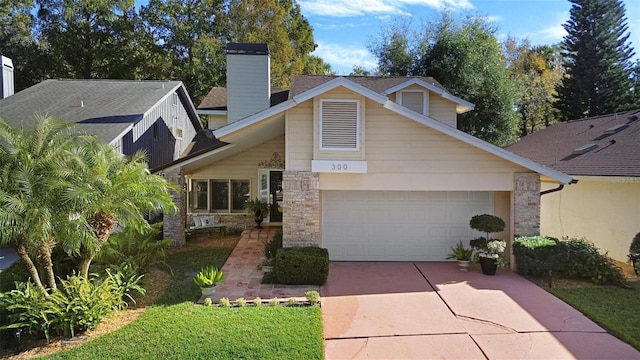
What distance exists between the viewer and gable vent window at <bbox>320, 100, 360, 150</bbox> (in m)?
9.50

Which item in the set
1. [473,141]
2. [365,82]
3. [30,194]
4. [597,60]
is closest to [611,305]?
[473,141]

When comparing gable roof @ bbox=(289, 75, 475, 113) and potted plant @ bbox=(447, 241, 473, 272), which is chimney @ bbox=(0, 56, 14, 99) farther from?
potted plant @ bbox=(447, 241, 473, 272)

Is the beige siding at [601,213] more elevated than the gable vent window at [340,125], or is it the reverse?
the gable vent window at [340,125]

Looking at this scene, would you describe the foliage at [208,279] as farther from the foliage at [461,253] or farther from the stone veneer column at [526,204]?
the stone veneer column at [526,204]

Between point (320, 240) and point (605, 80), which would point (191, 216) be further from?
point (605, 80)

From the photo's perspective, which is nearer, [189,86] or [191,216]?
[191,216]

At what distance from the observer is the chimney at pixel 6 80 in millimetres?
17234

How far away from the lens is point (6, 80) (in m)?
17.4

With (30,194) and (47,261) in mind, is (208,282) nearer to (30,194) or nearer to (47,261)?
(47,261)

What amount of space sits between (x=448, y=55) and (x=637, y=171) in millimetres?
16338

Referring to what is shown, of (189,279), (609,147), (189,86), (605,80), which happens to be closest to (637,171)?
(609,147)

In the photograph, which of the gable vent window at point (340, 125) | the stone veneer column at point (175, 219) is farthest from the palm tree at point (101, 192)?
the stone veneer column at point (175, 219)

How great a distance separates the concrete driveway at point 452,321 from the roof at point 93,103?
9799 mm

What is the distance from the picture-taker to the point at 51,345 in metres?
5.98
